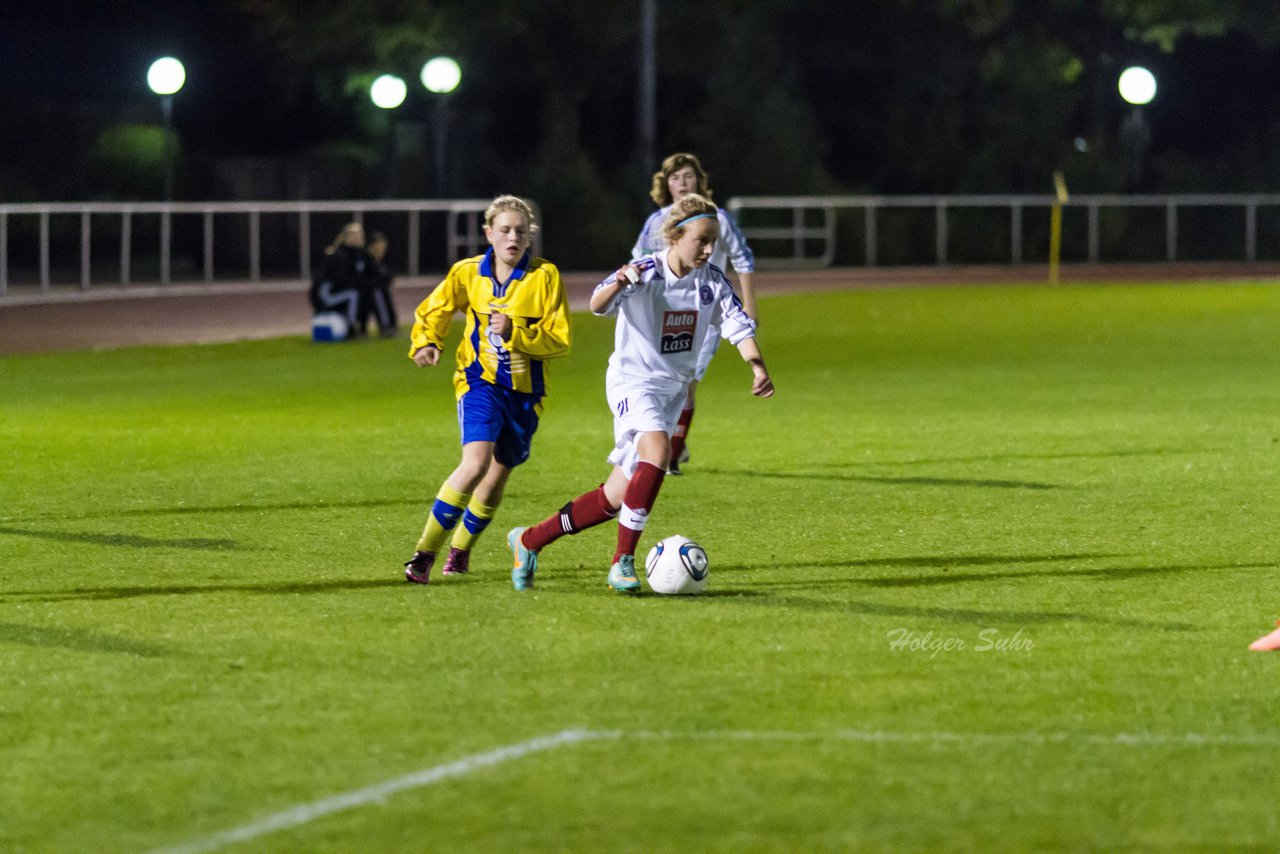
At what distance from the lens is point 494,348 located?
28.9 feet

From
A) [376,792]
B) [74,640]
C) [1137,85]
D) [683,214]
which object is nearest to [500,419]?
[683,214]

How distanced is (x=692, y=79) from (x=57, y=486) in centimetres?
3411

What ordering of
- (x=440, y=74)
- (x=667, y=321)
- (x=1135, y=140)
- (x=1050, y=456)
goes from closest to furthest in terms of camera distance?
1. (x=667, y=321)
2. (x=1050, y=456)
3. (x=440, y=74)
4. (x=1135, y=140)

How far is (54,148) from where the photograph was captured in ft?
126

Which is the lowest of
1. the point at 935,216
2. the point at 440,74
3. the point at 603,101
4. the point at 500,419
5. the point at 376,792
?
the point at 376,792

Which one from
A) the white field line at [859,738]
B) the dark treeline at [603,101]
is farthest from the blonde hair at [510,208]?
the dark treeline at [603,101]

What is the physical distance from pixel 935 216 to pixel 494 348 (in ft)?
118

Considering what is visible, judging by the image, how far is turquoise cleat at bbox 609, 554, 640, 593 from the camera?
28.4 feet

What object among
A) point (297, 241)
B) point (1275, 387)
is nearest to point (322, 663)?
point (1275, 387)

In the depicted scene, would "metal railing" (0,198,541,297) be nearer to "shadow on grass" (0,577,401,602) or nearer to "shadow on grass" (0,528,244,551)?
"shadow on grass" (0,528,244,551)

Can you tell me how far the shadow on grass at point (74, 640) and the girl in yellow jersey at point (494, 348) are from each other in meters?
1.57

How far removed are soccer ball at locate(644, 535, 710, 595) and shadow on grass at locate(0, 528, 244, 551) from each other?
7.96 feet

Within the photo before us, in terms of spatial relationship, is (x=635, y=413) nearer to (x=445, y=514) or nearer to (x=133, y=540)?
(x=445, y=514)

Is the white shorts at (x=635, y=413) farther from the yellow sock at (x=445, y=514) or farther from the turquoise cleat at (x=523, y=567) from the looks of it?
the yellow sock at (x=445, y=514)
